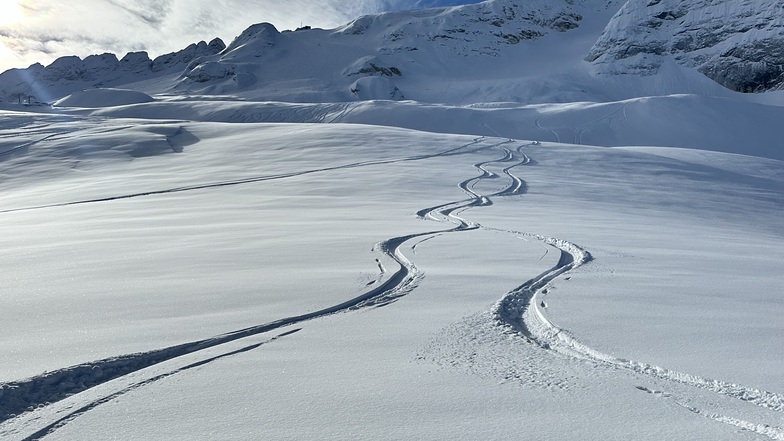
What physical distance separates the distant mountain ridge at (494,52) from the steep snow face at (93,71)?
142 feet

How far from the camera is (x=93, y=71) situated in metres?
150

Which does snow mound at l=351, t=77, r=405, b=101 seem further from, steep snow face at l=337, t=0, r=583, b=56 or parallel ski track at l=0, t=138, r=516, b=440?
parallel ski track at l=0, t=138, r=516, b=440

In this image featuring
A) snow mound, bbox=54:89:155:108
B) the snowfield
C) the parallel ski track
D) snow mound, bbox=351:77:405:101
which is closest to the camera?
the snowfield

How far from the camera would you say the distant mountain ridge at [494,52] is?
234 feet

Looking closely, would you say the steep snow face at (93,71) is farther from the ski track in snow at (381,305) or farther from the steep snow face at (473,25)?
the ski track in snow at (381,305)

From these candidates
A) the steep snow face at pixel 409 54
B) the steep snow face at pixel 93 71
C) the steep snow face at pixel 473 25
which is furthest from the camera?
the steep snow face at pixel 93 71

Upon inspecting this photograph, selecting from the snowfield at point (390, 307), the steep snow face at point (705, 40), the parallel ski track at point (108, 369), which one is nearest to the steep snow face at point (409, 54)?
the steep snow face at point (705, 40)

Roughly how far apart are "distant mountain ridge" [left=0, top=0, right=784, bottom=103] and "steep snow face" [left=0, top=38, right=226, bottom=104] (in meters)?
43.4

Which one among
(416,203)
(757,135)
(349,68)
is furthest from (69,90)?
(416,203)

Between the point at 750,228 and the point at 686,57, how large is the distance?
7809cm

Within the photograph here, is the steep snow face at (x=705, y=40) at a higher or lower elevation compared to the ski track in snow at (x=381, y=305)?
higher

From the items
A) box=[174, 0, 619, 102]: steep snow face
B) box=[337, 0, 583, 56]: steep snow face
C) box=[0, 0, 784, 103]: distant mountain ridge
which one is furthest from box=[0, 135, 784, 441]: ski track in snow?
box=[337, 0, 583, 56]: steep snow face

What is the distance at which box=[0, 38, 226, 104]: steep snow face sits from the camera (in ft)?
472

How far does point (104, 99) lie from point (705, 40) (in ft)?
236
